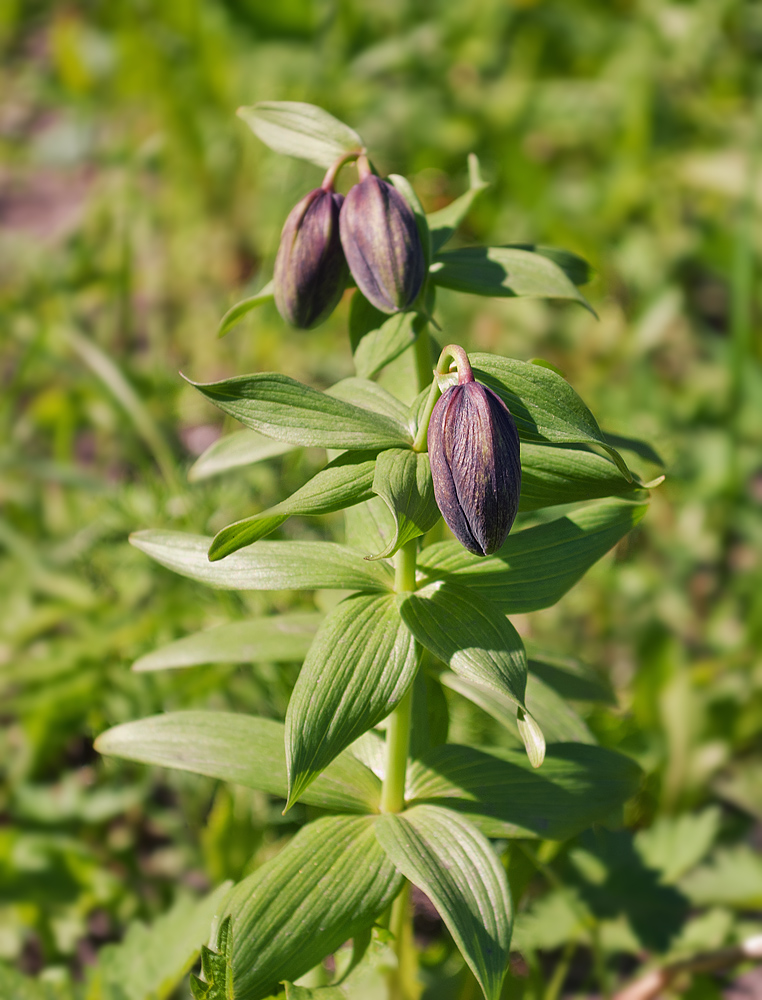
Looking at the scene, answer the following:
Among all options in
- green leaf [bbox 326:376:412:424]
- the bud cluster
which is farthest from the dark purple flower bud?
green leaf [bbox 326:376:412:424]

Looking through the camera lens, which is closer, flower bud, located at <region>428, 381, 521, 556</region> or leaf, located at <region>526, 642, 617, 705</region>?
flower bud, located at <region>428, 381, 521, 556</region>

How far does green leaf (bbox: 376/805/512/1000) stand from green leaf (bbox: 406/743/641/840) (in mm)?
41

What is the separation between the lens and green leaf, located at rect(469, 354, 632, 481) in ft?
2.12

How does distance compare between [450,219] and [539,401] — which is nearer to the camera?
[539,401]

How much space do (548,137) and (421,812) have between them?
239 cm

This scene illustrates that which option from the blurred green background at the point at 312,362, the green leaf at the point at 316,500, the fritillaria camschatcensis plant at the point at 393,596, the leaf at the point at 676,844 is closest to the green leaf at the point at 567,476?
the fritillaria camschatcensis plant at the point at 393,596

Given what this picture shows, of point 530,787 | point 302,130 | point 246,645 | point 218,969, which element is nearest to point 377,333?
point 302,130

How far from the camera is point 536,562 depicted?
29.9 inches

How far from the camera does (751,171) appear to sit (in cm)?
201

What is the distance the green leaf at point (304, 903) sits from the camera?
69 centimetres

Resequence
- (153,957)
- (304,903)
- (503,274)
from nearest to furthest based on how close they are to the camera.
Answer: (304,903) < (503,274) < (153,957)

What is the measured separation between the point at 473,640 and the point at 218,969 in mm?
299

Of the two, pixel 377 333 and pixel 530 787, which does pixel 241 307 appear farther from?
pixel 530 787

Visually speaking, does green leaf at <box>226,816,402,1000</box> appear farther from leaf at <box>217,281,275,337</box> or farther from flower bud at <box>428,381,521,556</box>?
leaf at <box>217,281,275,337</box>
